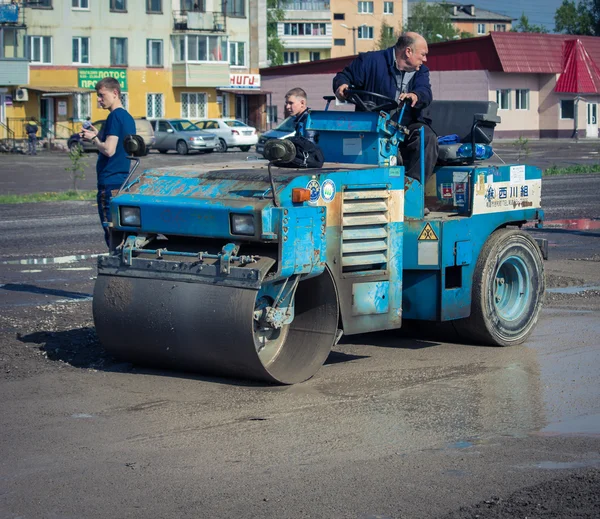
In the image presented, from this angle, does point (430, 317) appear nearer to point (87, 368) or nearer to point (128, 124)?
point (87, 368)

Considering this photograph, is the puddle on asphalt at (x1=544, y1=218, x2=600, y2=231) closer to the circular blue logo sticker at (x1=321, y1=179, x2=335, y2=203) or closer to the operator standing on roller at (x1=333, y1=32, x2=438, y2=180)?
the operator standing on roller at (x1=333, y1=32, x2=438, y2=180)

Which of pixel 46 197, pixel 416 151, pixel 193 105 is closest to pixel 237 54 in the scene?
pixel 193 105

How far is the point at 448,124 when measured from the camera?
338 inches

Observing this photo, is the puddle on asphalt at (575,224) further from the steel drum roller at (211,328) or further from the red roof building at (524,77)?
the red roof building at (524,77)

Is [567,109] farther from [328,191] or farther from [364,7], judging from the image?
[328,191]

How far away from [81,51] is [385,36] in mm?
56289

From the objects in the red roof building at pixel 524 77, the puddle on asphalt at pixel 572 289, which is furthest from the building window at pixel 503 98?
the puddle on asphalt at pixel 572 289

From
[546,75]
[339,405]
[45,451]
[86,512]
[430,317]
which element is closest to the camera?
[86,512]

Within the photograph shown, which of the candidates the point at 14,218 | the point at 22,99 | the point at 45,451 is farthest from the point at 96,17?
the point at 45,451

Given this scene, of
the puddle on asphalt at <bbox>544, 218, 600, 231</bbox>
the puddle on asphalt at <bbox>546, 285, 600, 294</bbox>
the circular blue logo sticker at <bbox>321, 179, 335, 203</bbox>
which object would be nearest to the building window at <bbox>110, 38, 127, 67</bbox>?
the puddle on asphalt at <bbox>544, 218, 600, 231</bbox>

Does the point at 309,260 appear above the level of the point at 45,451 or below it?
above

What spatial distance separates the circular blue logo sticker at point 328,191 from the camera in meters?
6.53

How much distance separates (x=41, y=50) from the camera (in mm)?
57531

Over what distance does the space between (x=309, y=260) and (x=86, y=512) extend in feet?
7.76
